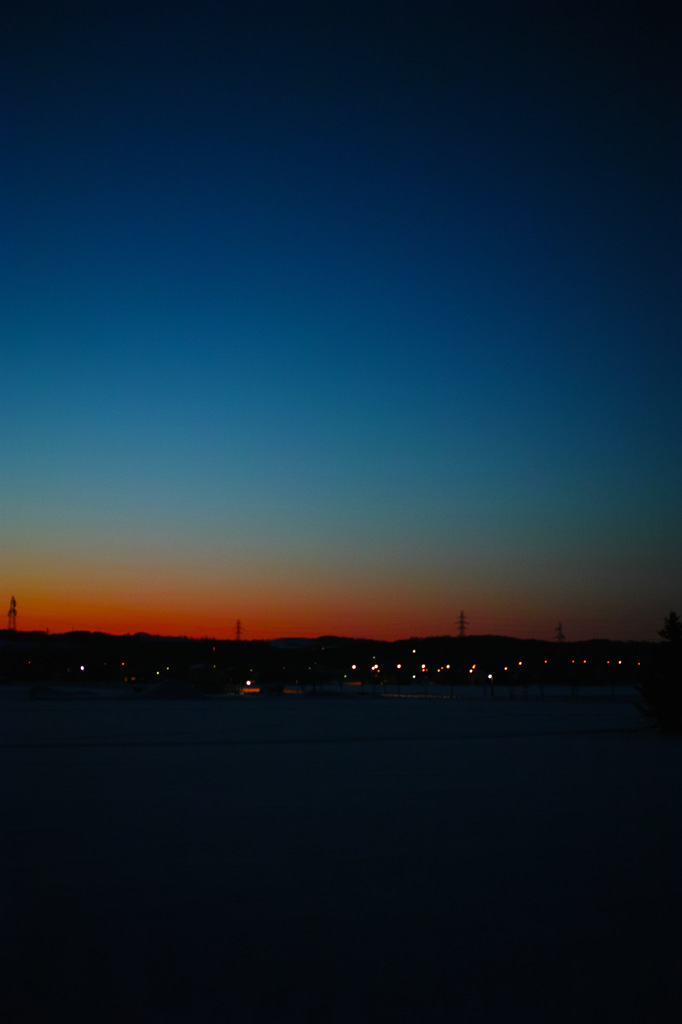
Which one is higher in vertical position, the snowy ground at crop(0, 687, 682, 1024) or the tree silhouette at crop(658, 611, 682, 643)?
the tree silhouette at crop(658, 611, 682, 643)

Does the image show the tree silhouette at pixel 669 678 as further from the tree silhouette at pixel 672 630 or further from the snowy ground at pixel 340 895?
the snowy ground at pixel 340 895

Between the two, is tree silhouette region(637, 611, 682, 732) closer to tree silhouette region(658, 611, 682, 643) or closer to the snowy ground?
tree silhouette region(658, 611, 682, 643)

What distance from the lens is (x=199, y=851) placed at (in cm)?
941

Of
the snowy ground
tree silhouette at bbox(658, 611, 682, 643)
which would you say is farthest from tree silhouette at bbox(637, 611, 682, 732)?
the snowy ground

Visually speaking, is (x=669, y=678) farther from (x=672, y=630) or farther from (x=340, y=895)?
(x=340, y=895)

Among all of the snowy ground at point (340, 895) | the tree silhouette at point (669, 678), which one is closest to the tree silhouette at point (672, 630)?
the tree silhouette at point (669, 678)

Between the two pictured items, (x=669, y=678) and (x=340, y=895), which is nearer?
(x=340, y=895)

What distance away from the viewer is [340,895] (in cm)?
758

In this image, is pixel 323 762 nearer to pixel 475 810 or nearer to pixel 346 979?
pixel 475 810

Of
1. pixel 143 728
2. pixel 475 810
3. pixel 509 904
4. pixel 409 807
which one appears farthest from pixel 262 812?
pixel 143 728

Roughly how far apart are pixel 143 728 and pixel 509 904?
25.2 meters

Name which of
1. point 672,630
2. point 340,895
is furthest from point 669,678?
point 340,895

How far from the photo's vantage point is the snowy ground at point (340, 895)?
17.5 ft

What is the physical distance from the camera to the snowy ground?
535 centimetres
